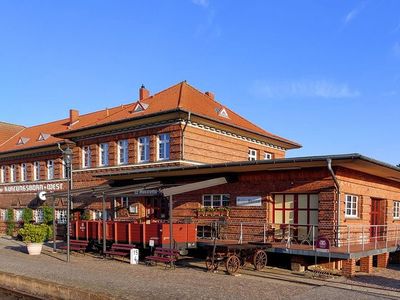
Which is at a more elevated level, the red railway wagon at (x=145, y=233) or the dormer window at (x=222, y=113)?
the dormer window at (x=222, y=113)

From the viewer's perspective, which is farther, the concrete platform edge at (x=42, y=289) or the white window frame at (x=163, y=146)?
the white window frame at (x=163, y=146)

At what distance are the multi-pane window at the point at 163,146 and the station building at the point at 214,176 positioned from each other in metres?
0.05

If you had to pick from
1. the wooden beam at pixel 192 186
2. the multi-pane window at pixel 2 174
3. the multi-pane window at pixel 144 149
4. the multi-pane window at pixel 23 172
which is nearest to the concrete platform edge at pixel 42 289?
the wooden beam at pixel 192 186

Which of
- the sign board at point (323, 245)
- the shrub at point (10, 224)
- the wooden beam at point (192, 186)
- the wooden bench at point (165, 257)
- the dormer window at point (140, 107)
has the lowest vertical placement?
the shrub at point (10, 224)

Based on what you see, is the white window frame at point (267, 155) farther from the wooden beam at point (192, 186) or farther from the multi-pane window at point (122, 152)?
the wooden beam at point (192, 186)

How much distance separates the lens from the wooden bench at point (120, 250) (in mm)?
17781

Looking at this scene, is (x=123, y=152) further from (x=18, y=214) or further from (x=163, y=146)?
(x=18, y=214)

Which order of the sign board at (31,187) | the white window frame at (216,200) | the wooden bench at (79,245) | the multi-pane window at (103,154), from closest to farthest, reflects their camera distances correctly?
the white window frame at (216,200) < the wooden bench at (79,245) < the multi-pane window at (103,154) < the sign board at (31,187)

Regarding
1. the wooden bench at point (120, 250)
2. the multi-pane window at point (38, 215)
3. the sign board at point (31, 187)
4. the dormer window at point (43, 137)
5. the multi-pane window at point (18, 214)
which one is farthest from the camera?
the dormer window at point (43, 137)

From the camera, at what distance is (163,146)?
77.7ft

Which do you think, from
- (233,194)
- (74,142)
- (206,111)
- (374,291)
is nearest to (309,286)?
(374,291)

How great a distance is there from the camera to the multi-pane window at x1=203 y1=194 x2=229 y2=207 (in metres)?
19.8

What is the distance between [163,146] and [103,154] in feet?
16.8

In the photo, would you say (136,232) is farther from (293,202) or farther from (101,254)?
(293,202)
